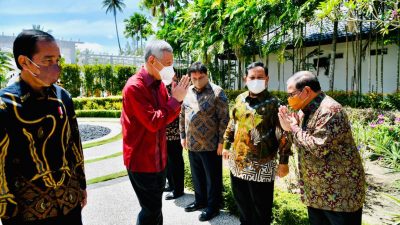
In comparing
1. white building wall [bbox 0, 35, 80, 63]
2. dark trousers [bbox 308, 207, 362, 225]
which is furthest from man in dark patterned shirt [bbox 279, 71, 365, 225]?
white building wall [bbox 0, 35, 80, 63]

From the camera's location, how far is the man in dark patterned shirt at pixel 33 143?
1669mm

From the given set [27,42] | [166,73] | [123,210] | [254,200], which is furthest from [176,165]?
[27,42]

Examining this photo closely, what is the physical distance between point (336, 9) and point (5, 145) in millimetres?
7573

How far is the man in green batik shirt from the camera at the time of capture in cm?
293

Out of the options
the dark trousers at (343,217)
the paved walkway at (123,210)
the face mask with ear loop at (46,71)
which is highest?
the face mask with ear loop at (46,71)

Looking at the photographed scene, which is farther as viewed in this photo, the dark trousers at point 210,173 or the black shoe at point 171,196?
the black shoe at point 171,196

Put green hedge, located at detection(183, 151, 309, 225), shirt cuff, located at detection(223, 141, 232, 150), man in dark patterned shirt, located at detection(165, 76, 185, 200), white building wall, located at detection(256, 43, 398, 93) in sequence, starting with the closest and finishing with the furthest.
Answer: green hedge, located at detection(183, 151, 309, 225)
shirt cuff, located at detection(223, 141, 232, 150)
man in dark patterned shirt, located at detection(165, 76, 185, 200)
white building wall, located at detection(256, 43, 398, 93)

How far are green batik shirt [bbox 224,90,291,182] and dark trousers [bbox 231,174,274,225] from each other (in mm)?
100

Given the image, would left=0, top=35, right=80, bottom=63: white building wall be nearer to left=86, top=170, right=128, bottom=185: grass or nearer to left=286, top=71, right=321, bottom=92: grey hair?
left=86, top=170, right=128, bottom=185: grass

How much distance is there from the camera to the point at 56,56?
5.94ft

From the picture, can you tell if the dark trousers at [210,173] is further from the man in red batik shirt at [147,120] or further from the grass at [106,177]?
the grass at [106,177]

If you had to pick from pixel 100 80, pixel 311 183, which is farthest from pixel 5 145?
pixel 100 80

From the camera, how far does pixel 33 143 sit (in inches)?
68.0

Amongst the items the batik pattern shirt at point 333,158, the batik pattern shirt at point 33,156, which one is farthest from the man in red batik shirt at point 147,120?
the batik pattern shirt at point 333,158
